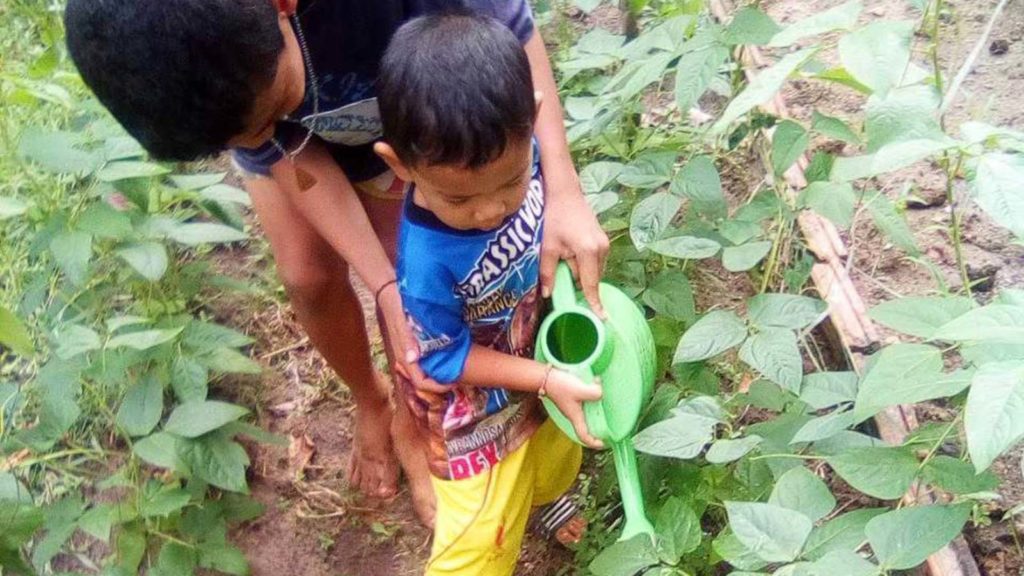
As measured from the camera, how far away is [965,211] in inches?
70.7

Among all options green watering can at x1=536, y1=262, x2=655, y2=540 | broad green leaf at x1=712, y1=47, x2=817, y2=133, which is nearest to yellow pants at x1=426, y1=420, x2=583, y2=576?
green watering can at x1=536, y1=262, x2=655, y2=540

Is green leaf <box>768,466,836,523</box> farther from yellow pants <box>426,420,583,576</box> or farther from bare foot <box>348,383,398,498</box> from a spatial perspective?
bare foot <box>348,383,398,498</box>

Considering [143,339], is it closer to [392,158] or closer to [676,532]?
[392,158]

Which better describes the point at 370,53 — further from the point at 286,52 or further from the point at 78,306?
the point at 78,306


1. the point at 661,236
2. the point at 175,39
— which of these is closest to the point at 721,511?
the point at 661,236

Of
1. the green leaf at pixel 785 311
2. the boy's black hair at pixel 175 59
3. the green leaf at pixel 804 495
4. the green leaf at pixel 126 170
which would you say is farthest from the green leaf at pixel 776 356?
the green leaf at pixel 126 170

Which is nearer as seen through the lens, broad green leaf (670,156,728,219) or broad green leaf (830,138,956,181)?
broad green leaf (830,138,956,181)

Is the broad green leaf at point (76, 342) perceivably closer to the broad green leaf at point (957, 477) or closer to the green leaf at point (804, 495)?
the green leaf at point (804, 495)

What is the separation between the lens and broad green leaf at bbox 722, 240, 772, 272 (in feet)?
4.58

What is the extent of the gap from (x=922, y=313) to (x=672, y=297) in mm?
488

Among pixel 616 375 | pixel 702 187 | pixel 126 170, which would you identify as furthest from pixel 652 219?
pixel 126 170

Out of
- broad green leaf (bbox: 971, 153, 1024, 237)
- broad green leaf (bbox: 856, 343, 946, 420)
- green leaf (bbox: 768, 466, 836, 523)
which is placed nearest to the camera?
broad green leaf (bbox: 971, 153, 1024, 237)

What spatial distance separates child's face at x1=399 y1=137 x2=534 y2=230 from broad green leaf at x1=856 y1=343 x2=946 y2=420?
47cm

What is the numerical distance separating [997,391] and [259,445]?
1508 mm
